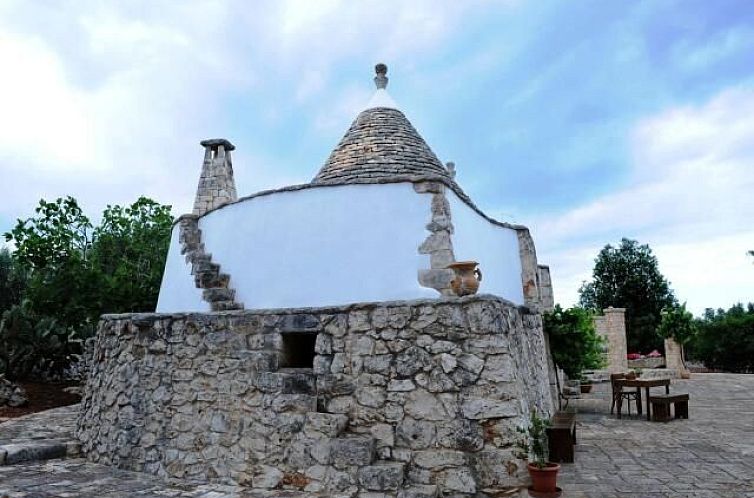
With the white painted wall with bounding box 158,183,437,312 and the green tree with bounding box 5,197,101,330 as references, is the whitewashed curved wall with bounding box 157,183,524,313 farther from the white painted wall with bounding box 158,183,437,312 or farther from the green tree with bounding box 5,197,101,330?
the green tree with bounding box 5,197,101,330

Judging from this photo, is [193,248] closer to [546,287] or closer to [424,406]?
[424,406]

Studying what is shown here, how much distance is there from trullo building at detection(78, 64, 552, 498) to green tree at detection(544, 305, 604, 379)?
2112 mm

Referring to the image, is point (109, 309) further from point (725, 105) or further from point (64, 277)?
point (725, 105)

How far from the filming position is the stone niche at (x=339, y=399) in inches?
166

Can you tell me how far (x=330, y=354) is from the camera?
15.8 ft

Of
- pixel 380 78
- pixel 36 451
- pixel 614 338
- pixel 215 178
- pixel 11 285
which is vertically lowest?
pixel 36 451

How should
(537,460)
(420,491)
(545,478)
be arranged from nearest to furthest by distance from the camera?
(545,478) → (420,491) → (537,460)

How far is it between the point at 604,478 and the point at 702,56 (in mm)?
5074

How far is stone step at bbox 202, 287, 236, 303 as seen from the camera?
622 cm

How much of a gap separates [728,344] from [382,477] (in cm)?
2515

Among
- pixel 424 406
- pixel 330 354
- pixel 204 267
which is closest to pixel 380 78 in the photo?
pixel 204 267

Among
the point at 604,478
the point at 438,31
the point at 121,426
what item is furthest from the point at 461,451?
the point at 438,31

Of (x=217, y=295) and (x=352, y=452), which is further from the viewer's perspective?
(x=217, y=295)

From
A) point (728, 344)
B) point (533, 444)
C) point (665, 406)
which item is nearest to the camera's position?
point (533, 444)
